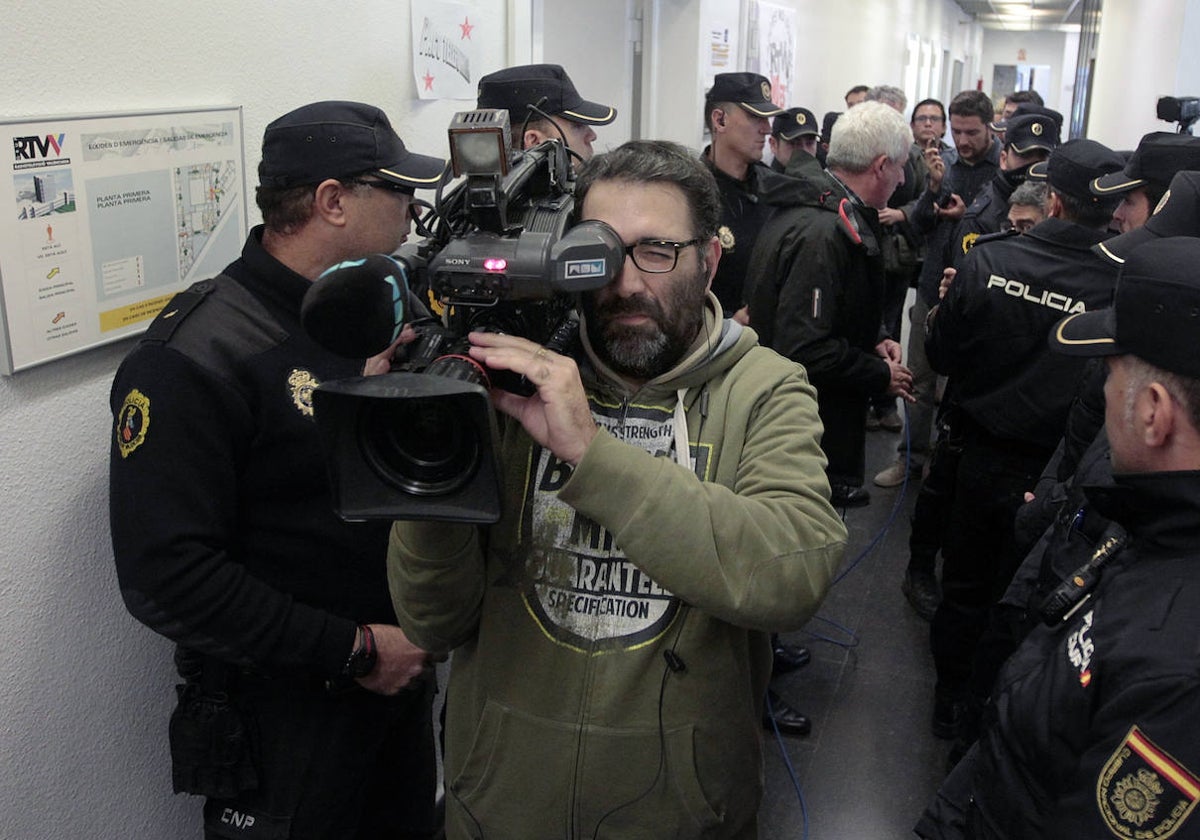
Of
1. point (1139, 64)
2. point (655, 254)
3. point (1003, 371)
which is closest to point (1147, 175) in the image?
point (1003, 371)

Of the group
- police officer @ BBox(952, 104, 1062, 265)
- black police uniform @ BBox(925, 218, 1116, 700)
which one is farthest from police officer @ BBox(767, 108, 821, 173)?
black police uniform @ BBox(925, 218, 1116, 700)

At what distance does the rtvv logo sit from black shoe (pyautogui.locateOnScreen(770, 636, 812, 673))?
2.68 m

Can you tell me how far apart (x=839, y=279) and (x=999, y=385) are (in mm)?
564

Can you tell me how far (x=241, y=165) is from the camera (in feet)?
→ 6.52

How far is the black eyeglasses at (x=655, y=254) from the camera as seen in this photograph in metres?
1.30

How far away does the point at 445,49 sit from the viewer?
268cm

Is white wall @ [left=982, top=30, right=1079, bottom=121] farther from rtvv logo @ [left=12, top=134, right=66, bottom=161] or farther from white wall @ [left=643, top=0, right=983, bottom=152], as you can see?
rtvv logo @ [left=12, top=134, right=66, bottom=161]

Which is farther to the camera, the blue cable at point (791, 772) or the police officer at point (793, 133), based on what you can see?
the police officer at point (793, 133)

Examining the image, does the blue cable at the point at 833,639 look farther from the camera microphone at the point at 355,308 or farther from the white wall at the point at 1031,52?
the white wall at the point at 1031,52

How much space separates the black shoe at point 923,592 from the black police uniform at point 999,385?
0.69 m

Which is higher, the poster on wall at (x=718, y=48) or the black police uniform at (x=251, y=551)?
the poster on wall at (x=718, y=48)

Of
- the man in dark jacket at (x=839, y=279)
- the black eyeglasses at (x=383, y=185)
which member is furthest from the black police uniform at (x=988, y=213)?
the black eyeglasses at (x=383, y=185)

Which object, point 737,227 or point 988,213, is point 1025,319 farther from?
point 988,213

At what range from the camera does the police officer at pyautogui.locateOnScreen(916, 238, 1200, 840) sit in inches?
45.1
